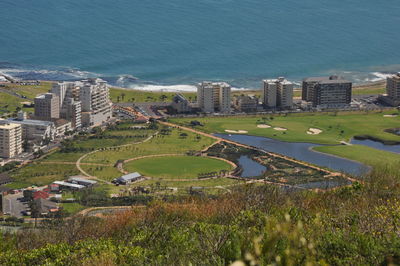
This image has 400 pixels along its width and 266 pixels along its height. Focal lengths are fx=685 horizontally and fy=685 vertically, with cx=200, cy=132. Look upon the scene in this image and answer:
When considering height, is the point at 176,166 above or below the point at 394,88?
below

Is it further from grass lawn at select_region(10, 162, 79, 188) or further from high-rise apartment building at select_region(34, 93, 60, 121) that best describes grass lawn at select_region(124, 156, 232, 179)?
high-rise apartment building at select_region(34, 93, 60, 121)

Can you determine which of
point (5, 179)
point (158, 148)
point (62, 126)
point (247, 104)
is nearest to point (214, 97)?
point (247, 104)

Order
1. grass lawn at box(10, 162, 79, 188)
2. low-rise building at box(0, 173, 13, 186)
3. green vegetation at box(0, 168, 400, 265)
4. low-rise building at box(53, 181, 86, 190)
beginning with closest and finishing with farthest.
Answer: green vegetation at box(0, 168, 400, 265) → low-rise building at box(53, 181, 86, 190) → low-rise building at box(0, 173, 13, 186) → grass lawn at box(10, 162, 79, 188)

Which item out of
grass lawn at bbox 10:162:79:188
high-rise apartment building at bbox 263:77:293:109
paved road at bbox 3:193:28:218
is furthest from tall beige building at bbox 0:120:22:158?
high-rise apartment building at bbox 263:77:293:109

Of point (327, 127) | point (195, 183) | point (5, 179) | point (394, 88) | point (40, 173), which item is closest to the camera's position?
point (5, 179)

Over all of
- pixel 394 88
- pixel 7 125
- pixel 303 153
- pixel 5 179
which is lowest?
pixel 5 179

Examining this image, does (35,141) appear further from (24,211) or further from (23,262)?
(23,262)

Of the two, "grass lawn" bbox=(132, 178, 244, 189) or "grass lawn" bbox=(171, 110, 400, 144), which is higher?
"grass lawn" bbox=(171, 110, 400, 144)

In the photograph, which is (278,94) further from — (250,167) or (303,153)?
(250,167)
